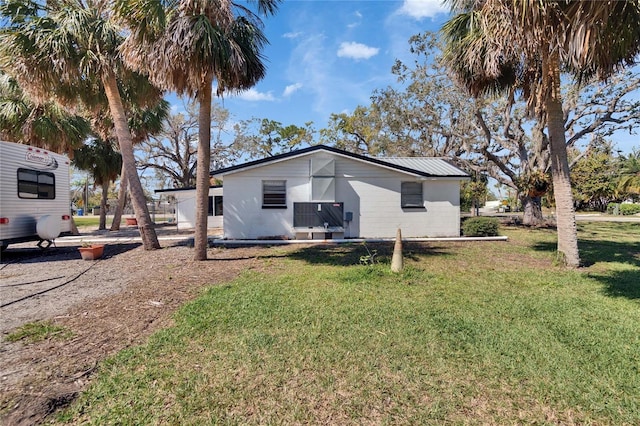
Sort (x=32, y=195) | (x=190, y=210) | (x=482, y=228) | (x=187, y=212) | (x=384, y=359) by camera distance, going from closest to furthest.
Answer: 1. (x=384, y=359)
2. (x=32, y=195)
3. (x=482, y=228)
4. (x=190, y=210)
5. (x=187, y=212)

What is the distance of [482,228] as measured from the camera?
13.2 m

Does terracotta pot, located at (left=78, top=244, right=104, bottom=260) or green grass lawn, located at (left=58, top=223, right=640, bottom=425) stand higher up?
terracotta pot, located at (left=78, top=244, right=104, bottom=260)

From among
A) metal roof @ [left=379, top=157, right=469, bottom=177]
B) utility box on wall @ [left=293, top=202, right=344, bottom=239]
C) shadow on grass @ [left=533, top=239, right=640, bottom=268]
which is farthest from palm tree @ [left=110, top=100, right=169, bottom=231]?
shadow on grass @ [left=533, top=239, right=640, bottom=268]

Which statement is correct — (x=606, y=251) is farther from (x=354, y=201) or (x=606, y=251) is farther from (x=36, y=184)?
(x=36, y=184)

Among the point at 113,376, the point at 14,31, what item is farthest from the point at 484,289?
the point at 14,31

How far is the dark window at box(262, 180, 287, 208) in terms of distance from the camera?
42.9ft

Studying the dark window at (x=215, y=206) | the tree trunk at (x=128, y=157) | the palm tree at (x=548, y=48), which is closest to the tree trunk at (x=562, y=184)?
the palm tree at (x=548, y=48)

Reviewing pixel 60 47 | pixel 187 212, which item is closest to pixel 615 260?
pixel 60 47

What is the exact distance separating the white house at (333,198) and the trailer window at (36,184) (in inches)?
205

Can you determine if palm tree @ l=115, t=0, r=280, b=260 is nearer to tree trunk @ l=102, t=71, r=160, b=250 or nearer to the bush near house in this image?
tree trunk @ l=102, t=71, r=160, b=250

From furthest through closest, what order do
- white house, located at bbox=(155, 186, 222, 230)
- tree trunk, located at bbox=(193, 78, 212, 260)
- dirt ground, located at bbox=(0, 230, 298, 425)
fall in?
white house, located at bbox=(155, 186, 222, 230), tree trunk, located at bbox=(193, 78, 212, 260), dirt ground, located at bbox=(0, 230, 298, 425)

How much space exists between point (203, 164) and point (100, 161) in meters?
13.6

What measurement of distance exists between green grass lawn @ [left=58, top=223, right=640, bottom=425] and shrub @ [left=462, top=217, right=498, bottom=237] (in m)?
7.19

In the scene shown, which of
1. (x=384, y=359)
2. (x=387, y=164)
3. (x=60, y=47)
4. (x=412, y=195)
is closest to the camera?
(x=384, y=359)
